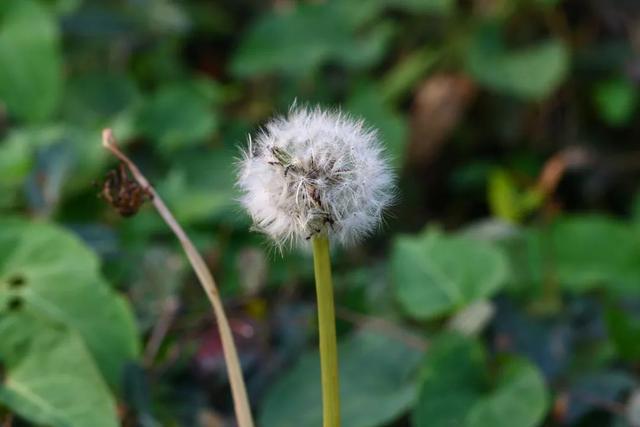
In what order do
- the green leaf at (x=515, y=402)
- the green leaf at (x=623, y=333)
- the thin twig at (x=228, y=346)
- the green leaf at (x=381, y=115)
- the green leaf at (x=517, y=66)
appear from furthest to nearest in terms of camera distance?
1. the green leaf at (x=517, y=66)
2. the green leaf at (x=381, y=115)
3. the green leaf at (x=623, y=333)
4. the green leaf at (x=515, y=402)
5. the thin twig at (x=228, y=346)

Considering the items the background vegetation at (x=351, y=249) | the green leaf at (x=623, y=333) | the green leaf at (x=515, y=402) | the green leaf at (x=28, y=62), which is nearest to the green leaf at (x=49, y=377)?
the background vegetation at (x=351, y=249)

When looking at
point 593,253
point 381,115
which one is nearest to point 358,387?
point 593,253

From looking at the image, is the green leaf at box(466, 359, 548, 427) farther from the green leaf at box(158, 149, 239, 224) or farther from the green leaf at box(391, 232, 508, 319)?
the green leaf at box(158, 149, 239, 224)

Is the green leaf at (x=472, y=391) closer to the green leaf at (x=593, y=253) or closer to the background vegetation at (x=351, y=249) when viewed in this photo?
the background vegetation at (x=351, y=249)

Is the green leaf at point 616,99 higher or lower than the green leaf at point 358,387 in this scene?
higher

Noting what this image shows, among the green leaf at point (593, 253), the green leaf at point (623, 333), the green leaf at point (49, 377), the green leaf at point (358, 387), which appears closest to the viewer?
the green leaf at point (49, 377)

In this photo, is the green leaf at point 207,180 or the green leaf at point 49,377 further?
the green leaf at point 207,180

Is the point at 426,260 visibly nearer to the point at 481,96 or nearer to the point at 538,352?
the point at 538,352
